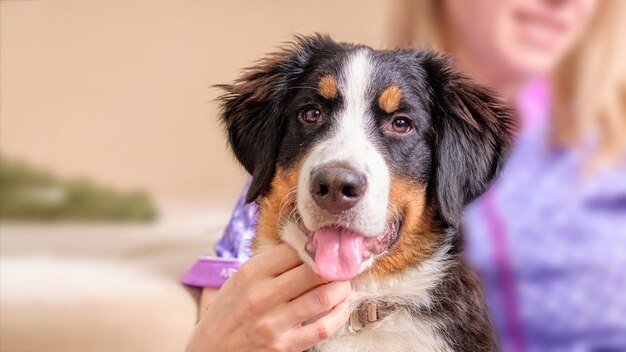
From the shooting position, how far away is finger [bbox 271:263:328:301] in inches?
59.1

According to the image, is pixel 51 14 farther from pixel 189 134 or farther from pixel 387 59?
pixel 387 59

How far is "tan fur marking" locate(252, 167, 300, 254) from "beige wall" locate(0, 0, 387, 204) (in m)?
1.17

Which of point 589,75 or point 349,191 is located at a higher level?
point 589,75

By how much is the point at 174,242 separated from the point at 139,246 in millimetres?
207

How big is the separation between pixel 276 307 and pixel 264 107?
0.49 m

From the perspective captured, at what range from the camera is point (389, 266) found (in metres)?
1.62

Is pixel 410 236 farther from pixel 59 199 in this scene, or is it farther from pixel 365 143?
pixel 59 199

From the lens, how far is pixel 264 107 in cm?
168

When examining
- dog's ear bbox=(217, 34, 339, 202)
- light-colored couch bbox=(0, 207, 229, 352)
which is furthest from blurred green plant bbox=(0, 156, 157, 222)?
dog's ear bbox=(217, 34, 339, 202)

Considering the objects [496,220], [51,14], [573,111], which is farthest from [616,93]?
[51,14]

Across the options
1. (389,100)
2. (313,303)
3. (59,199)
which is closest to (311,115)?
(389,100)

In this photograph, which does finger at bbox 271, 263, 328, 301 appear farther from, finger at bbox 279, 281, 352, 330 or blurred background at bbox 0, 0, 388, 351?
blurred background at bbox 0, 0, 388, 351

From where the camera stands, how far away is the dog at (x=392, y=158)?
153cm

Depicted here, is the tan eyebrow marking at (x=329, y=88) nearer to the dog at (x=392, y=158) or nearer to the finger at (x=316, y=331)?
the dog at (x=392, y=158)
